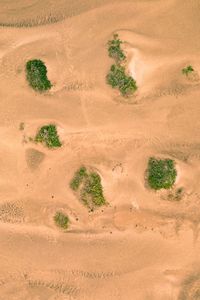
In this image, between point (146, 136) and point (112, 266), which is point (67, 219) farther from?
point (146, 136)

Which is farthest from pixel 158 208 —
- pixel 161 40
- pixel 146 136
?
pixel 161 40

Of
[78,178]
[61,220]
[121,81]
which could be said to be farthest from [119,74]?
[61,220]

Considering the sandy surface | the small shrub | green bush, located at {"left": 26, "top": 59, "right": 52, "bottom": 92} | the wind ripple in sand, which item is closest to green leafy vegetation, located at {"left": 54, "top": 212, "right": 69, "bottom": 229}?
the sandy surface

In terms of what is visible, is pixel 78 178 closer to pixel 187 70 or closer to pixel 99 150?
pixel 99 150

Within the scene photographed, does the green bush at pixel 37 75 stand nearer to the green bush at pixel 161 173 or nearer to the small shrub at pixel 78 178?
the small shrub at pixel 78 178

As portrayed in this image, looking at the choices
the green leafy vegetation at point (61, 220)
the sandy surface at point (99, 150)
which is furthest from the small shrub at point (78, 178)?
the green leafy vegetation at point (61, 220)

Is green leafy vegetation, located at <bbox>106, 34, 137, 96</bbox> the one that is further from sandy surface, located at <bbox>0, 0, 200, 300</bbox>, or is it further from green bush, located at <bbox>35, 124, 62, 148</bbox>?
green bush, located at <bbox>35, 124, 62, 148</bbox>
